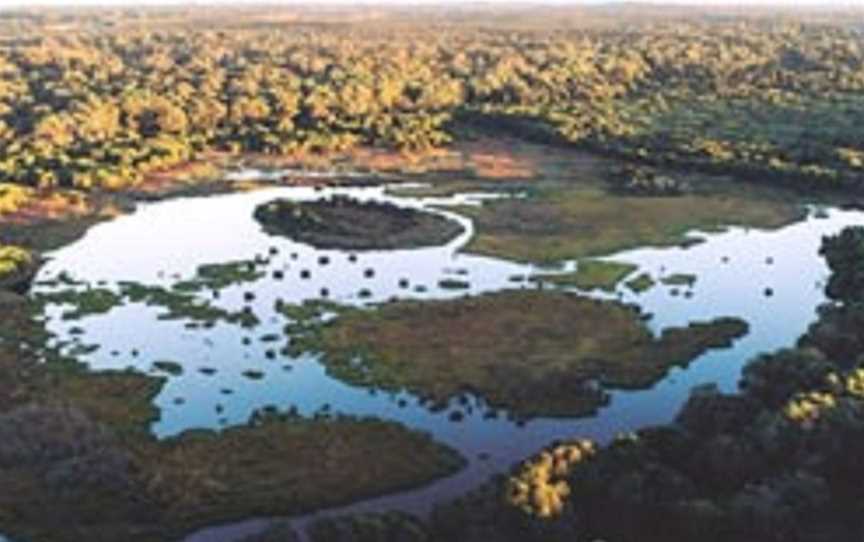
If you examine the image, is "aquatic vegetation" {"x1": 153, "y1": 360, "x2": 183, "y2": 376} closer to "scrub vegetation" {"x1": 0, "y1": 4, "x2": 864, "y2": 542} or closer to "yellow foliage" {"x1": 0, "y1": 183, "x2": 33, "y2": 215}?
"scrub vegetation" {"x1": 0, "y1": 4, "x2": 864, "y2": 542}

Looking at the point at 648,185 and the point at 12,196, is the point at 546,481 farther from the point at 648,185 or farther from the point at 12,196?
the point at 648,185

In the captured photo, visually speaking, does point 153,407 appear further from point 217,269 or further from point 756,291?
point 756,291

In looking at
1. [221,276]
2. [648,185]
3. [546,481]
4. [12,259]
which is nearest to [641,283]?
[221,276]

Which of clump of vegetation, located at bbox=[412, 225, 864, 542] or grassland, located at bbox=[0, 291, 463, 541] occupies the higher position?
clump of vegetation, located at bbox=[412, 225, 864, 542]

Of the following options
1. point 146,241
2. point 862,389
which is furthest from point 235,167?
point 862,389

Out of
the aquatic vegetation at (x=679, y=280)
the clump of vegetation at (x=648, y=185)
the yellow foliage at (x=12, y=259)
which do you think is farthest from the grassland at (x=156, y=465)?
the clump of vegetation at (x=648, y=185)

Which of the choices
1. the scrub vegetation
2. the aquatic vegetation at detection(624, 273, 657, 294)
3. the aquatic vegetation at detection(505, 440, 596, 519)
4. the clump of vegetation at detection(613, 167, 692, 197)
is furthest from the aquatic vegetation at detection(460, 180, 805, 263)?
the aquatic vegetation at detection(505, 440, 596, 519)
